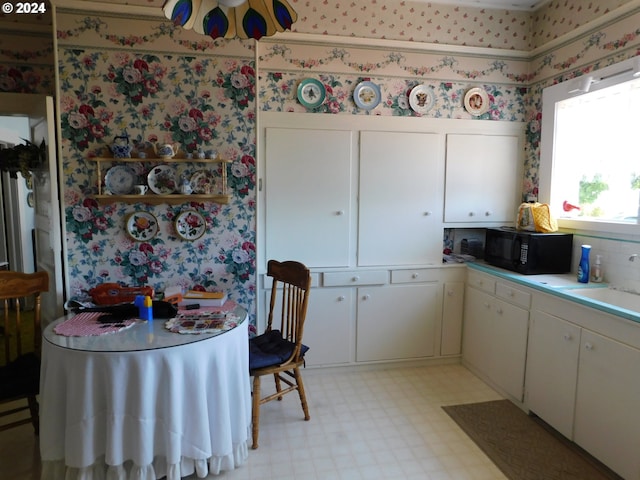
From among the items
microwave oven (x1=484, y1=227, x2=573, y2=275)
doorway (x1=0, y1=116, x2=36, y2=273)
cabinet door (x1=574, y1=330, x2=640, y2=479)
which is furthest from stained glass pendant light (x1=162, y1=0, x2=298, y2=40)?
doorway (x1=0, y1=116, x2=36, y2=273)

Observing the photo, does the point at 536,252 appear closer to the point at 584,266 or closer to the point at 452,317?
the point at 584,266

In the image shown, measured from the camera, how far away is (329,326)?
10.5 ft

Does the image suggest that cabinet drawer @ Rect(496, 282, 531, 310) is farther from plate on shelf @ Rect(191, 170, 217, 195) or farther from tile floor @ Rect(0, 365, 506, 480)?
plate on shelf @ Rect(191, 170, 217, 195)

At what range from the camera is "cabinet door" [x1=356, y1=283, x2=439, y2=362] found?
3273 millimetres

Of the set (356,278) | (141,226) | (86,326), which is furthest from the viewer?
(356,278)

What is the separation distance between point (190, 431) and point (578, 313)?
2.10 metres

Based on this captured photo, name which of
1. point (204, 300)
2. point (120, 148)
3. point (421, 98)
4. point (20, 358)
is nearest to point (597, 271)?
point (421, 98)

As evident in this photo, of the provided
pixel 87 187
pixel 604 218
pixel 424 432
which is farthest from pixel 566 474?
pixel 87 187

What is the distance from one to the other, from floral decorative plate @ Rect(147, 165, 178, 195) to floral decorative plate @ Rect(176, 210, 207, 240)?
0.18 m

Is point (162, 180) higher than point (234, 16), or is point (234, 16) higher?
point (234, 16)

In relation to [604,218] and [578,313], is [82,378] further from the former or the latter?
[604,218]

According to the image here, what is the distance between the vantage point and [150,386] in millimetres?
1808

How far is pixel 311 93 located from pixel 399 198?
104 cm

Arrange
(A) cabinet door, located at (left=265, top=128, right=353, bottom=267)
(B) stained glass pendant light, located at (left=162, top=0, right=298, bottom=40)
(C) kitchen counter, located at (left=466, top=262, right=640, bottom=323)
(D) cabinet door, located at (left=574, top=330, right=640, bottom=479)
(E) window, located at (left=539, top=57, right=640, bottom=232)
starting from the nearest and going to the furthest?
(B) stained glass pendant light, located at (left=162, top=0, right=298, bottom=40) → (D) cabinet door, located at (left=574, top=330, right=640, bottom=479) → (C) kitchen counter, located at (left=466, top=262, right=640, bottom=323) → (E) window, located at (left=539, top=57, right=640, bottom=232) → (A) cabinet door, located at (left=265, top=128, right=353, bottom=267)
